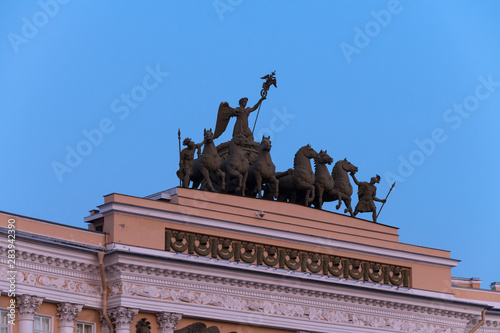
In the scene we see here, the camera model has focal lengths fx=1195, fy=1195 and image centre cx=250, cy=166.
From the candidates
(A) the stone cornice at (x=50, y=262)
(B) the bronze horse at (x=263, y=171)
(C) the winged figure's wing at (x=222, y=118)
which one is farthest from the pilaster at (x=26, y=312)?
(C) the winged figure's wing at (x=222, y=118)

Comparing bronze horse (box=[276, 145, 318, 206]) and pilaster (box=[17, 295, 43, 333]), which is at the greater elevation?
bronze horse (box=[276, 145, 318, 206])

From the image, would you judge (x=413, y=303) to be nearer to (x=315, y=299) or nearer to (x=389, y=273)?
(x=389, y=273)

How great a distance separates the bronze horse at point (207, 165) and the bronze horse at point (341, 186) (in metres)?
4.09

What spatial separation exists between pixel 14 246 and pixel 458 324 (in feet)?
50.0

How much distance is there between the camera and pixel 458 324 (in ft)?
121

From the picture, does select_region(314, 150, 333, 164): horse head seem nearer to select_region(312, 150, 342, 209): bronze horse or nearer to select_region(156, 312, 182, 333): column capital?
select_region(312, 150, 342, 209): bronze horse

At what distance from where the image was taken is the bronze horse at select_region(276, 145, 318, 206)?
3441cm

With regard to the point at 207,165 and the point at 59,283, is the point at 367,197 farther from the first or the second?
the point at 59,283

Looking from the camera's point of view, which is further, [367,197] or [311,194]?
[367,197]

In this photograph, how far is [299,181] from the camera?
34.3 m

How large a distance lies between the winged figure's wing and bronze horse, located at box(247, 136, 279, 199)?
2.37m

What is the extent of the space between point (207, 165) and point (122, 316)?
5281mm

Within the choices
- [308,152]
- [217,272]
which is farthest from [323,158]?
[217,272]

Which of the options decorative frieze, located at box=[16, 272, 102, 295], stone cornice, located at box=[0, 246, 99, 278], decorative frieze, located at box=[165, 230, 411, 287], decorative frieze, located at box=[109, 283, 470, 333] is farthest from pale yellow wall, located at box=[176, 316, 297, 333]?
stone cornice, located at box=[0, 246, 99, 278]
